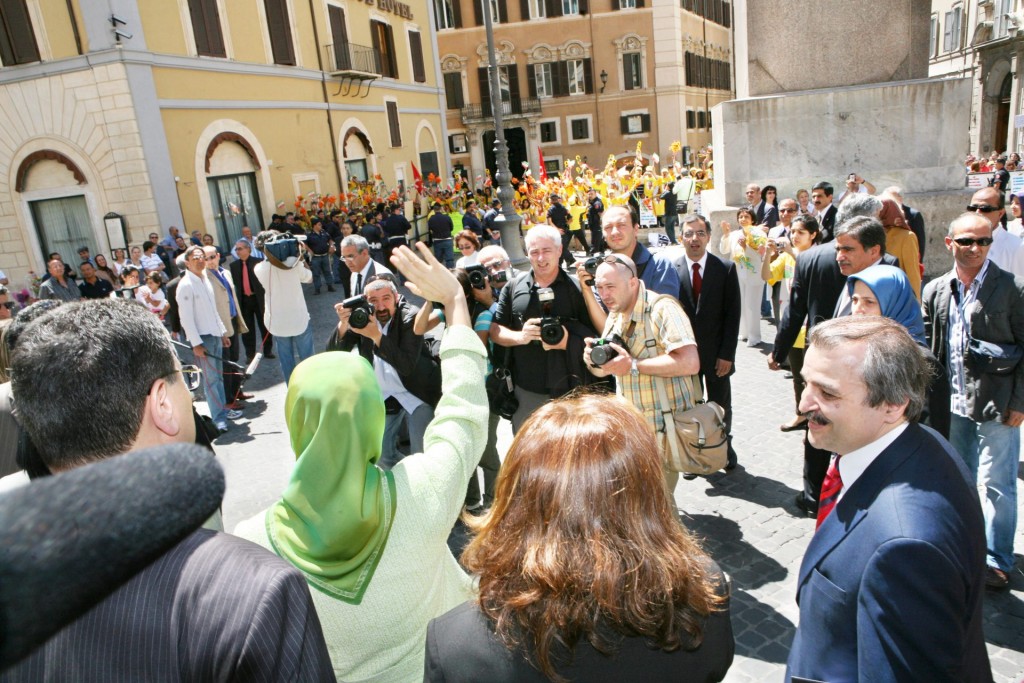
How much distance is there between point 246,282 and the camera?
8.84 meters

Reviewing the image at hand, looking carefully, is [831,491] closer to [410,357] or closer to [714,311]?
[410,357]

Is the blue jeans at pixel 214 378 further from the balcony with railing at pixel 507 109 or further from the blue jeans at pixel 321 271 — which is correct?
the balcony with railing at pixel 507 109

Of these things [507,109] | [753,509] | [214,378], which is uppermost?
[507,109]

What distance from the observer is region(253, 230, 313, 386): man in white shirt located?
22.5 feet

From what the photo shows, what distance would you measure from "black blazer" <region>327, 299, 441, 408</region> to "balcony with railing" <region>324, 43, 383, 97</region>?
1938 cm

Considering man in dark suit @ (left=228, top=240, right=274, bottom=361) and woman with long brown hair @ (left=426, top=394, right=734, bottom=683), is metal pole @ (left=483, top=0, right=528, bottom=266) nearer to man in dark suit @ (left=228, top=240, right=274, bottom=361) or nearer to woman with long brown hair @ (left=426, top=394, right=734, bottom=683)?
man in dark suit @ (left=228, top=240, right=274, bottom=361)

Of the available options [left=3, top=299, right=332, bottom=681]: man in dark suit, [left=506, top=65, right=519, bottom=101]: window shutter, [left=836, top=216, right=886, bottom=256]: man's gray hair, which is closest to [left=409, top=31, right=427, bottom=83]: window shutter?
[left=506, top=65, right=519, bottom=101]: window shutter

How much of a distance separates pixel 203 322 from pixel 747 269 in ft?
18.8

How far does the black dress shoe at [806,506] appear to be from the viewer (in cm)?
421

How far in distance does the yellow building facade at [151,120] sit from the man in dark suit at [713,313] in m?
13.8

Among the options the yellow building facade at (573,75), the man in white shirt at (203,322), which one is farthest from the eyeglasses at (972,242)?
the yellow building facade at (573,75)

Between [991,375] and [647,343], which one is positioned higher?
[647,343]

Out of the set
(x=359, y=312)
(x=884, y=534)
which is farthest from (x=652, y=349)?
(x=884, y=534)

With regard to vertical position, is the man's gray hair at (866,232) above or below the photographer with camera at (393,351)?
above
